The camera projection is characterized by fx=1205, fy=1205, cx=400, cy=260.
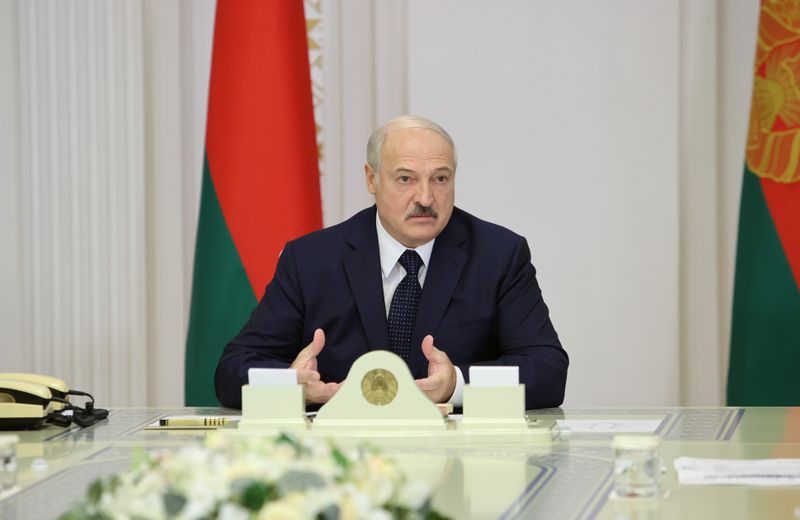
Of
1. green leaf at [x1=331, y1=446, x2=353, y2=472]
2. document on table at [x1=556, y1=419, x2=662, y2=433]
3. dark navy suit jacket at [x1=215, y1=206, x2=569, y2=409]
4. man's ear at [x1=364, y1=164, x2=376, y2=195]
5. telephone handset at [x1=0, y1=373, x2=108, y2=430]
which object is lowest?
document on table at [x1=556, y1=419, x2=662, y2=433]

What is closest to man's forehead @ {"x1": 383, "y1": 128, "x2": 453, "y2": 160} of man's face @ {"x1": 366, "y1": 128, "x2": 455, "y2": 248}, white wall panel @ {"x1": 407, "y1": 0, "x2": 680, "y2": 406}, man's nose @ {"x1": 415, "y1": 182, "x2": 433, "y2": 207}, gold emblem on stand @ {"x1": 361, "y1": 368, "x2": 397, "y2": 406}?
man's face @ {"x1": 366, "y1": 128, "x2": 455, "y2": 248}

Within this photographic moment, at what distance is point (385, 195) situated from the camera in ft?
12.8

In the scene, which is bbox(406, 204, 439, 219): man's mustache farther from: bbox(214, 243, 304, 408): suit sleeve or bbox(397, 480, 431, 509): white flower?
bbox(397, 480, 431, 509): white flower

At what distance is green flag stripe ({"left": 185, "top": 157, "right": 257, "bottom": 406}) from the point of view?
5.13m

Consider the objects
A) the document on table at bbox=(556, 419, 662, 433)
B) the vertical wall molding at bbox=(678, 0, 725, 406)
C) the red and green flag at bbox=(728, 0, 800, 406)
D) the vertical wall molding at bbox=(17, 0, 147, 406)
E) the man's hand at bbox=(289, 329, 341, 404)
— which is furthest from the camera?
the vertical wall molding at bbox=(678, 0, 725, 406)

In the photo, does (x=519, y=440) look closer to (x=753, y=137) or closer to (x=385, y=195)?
(x=385, y=195)

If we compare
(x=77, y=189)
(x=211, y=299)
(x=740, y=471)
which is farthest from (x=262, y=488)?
(x=77, y=189)

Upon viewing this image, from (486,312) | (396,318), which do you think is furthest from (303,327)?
(486,312)

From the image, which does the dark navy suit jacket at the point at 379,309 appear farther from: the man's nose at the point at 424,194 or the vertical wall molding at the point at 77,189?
the vertical wall molding at the point at 77,189

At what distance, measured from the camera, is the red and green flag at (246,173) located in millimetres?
5176

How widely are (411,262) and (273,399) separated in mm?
1097

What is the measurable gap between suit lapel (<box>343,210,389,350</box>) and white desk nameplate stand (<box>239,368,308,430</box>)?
0.84 metres

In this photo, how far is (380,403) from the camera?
2.84 m

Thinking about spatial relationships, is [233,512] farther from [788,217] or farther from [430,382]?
[788,217]
